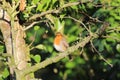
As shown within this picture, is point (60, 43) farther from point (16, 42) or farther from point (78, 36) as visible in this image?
point (16, 42)

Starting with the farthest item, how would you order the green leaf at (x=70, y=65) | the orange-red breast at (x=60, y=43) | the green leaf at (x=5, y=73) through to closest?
1. the green leaf at (x=70, y=65)
2. the orange-red breast at (x=60, y=43)
3. the green leaf at (x=5, y=73)

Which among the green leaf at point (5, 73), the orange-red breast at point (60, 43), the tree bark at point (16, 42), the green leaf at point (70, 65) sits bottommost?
the green leaf at point (70, 65)

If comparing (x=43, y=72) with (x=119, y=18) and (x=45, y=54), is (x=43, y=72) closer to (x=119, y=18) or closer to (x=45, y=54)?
(x=45, y=54)

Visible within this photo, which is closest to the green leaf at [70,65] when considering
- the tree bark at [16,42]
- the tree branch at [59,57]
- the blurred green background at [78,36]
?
the blurred green background at [78,36]

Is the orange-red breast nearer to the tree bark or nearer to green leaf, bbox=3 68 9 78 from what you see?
green leaf, bbox=3 68 9 78

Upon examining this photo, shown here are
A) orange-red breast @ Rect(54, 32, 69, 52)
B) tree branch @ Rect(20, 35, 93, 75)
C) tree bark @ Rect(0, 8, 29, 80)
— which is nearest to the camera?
tree branch @ Rect(20, 35, 93, 75)

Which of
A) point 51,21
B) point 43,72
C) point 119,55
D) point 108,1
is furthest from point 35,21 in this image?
point 43,72

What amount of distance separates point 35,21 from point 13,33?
1.71 feet

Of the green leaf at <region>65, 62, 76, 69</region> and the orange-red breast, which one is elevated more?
the orange-red breast

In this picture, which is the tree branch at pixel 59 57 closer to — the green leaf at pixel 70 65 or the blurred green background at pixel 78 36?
the blurred green background at pixel 78 36

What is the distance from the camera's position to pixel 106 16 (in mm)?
4844

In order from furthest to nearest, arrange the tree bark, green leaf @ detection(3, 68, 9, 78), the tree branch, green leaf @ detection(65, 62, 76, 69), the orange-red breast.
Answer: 1. green leaf @ detection(65, 62, 76, 69)
2. the orange-red breast
3. green leaf @ detection(3, 68, 9, 78)
4. the tree bark
5. the tree branch

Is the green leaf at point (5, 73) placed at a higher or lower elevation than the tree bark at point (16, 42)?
lower

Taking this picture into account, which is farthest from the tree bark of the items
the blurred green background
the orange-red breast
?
the orange-red breast
